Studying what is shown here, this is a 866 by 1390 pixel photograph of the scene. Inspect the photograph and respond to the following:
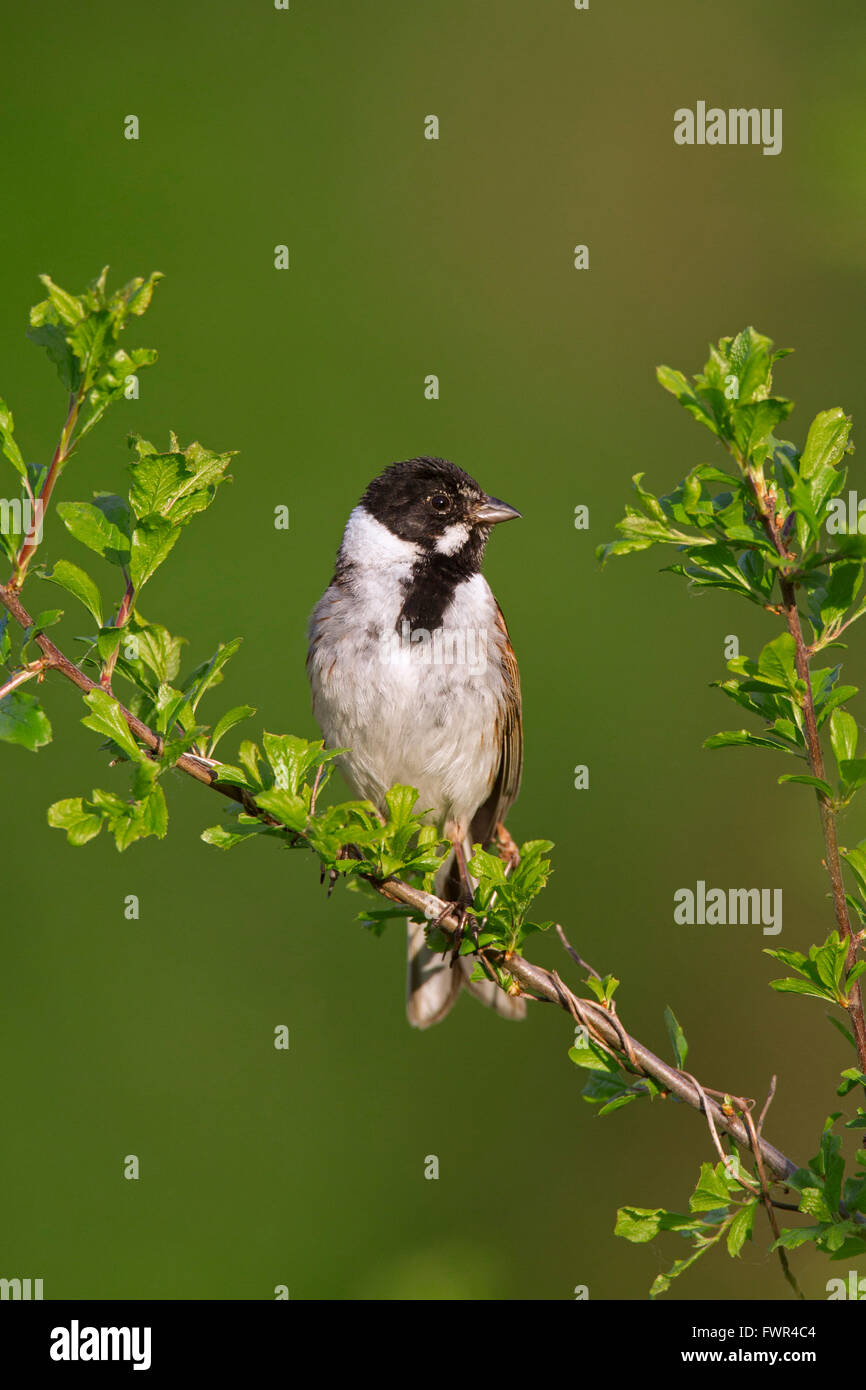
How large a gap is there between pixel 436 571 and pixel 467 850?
76cm

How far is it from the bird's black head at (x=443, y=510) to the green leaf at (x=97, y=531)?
1430 mm

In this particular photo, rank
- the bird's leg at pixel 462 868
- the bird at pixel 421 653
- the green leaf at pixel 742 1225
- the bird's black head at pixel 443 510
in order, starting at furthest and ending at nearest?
the bird's leg at pixel 462 868
the bird's black head at pixel 443 510
the bird at pixel 421 653
the green leaf at pixel 742 1225

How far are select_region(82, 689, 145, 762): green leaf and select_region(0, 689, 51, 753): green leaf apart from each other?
0.06 m

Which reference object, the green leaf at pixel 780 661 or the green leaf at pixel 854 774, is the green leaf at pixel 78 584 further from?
the green leaf at pixel 854 774

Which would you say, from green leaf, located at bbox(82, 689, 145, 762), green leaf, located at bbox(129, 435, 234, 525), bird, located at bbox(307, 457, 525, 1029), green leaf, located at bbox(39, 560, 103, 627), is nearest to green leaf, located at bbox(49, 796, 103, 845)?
green leaf, located at bbox(82, 689, 145, 762)

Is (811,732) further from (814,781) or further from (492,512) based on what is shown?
(492,512)

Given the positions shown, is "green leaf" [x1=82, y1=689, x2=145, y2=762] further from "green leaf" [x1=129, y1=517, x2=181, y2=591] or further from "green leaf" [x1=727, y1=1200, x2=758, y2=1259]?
"green leaf" [x1=727, y1=1200, x2=758, y2=1259]

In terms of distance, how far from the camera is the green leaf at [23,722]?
1241 millimetres

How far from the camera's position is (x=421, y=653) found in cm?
273

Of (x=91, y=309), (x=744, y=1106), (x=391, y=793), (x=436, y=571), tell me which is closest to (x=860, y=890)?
(x=744, y=1106)

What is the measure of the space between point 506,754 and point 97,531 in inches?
69.6

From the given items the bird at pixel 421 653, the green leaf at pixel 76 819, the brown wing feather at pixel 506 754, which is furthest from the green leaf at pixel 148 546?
the brown wing feather at pixel 506 754

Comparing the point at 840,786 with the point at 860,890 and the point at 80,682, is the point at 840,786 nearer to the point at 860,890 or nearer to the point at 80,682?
the point at 860,890

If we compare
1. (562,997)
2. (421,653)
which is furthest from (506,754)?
(562,997)
